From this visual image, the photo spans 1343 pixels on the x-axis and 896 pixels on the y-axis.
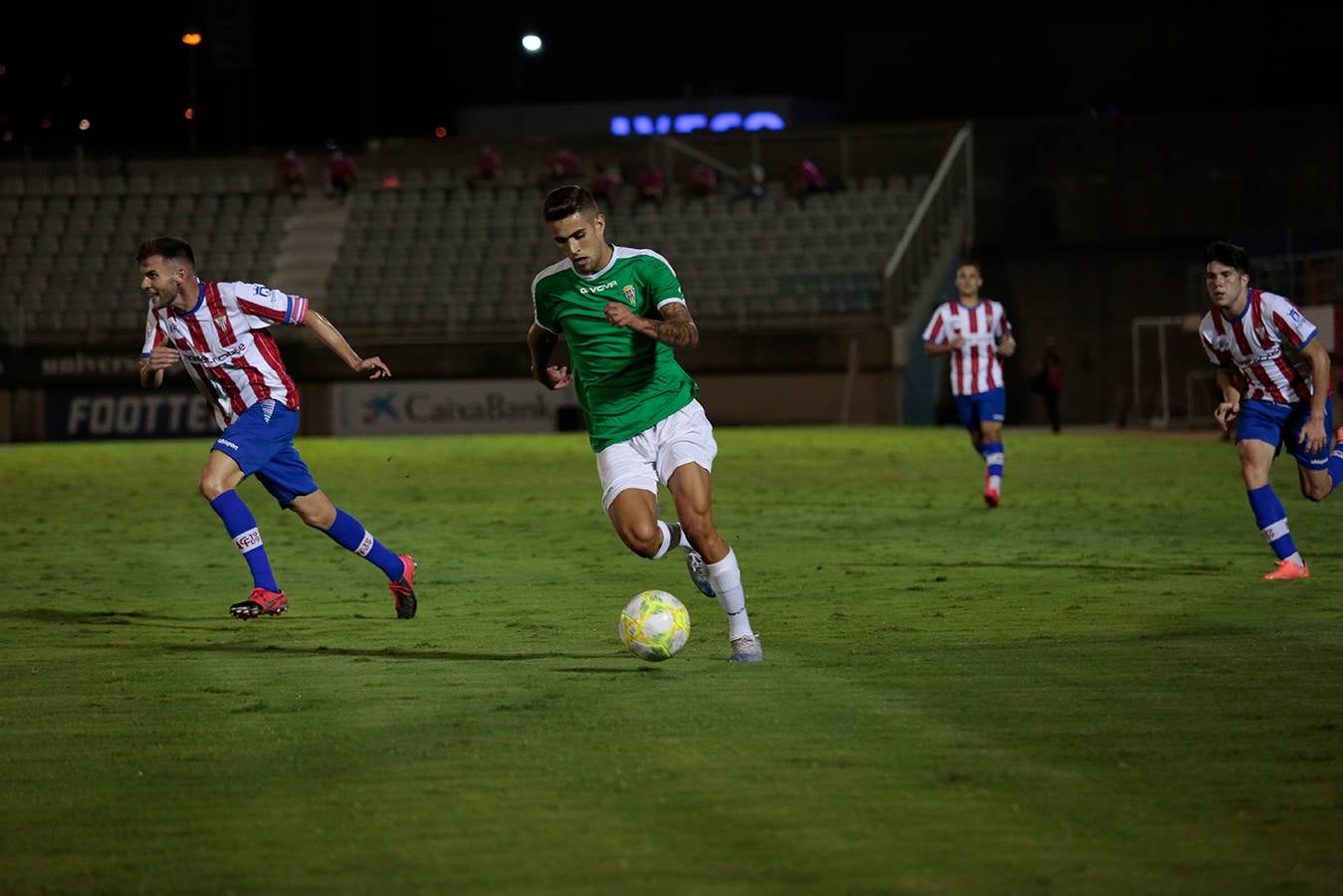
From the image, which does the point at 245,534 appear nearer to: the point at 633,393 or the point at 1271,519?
the point at 633,393

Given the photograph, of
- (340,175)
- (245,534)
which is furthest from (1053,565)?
(340,175)

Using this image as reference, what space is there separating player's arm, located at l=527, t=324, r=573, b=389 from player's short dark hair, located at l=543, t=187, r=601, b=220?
2.50 feet

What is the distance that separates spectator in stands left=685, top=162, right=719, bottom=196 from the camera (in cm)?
4119

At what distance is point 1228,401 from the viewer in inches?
420

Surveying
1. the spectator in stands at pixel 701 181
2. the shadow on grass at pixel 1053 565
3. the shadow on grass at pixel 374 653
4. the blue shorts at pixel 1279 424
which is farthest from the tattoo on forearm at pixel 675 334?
the spectator in stands at pixel 701 181

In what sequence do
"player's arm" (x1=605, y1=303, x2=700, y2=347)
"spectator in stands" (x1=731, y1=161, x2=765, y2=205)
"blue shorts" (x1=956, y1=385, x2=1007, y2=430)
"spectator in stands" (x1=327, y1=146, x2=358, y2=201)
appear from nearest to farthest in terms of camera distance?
"player's arm" (x1=605, y1=303, x2=700, y2=347)
"blue shorts" (x1=956, y1=385, x2=1007, y2=430)
"spectator in stands" (x1=731, y1=161, x2=765, y2=205)
"spectator in stands" (x1=327, y1=146, x2=358, y2=201)

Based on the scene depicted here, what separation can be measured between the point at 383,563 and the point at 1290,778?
18.1ft

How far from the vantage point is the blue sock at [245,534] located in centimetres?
994

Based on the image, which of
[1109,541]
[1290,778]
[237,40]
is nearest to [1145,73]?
[237,40]

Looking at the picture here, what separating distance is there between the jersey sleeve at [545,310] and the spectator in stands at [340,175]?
3639 cm

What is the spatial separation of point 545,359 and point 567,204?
122 centimetres

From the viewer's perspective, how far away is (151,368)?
380 inches

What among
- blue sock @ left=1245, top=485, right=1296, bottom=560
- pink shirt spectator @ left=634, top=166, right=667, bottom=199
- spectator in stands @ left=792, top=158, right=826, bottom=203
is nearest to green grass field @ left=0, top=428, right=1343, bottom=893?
blue sock @ left=1245, top=485, right=1296, bottom=560

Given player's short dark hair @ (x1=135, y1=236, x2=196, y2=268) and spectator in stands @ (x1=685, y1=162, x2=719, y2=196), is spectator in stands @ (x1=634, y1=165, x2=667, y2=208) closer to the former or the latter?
spectator in stands @ (x1=685, y1=162, x2=719, y2=196)
